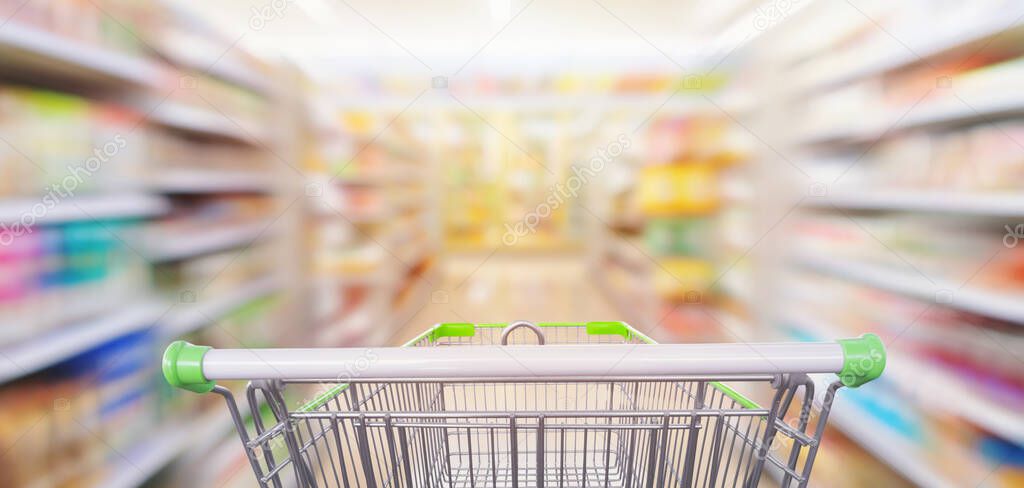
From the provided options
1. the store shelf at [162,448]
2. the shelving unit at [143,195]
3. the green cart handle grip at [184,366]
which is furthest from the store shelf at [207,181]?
the green cart handle grip at [184,366]

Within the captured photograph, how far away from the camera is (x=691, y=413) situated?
0.68 metres

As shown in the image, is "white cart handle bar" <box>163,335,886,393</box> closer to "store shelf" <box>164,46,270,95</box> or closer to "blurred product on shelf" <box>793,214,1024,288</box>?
"blurred product on shelf" <box>793,214,1024,288</box>

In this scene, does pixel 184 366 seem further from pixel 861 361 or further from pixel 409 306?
pixel 409 306

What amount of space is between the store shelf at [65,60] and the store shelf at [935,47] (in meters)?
2.33

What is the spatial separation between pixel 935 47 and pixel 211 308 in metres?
2.66

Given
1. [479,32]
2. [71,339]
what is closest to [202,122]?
[71,339]

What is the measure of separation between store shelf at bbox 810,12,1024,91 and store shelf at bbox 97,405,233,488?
261 cm

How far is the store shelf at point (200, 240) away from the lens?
1.81m

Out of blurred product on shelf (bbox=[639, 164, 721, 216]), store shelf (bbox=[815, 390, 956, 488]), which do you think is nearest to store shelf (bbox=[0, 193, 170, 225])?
store shelf (bbox=[815, 390, 956, 488])

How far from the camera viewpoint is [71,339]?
4.43ft

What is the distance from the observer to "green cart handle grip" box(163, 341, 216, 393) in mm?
629

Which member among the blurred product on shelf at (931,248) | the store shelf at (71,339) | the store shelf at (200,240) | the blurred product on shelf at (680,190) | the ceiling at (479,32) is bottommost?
the store shelf at (71,339)

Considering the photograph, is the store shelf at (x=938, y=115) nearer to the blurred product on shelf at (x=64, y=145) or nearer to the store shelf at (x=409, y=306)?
the blurred product on shelf at (x=64, y=145)

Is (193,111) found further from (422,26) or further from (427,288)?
(427,288)
